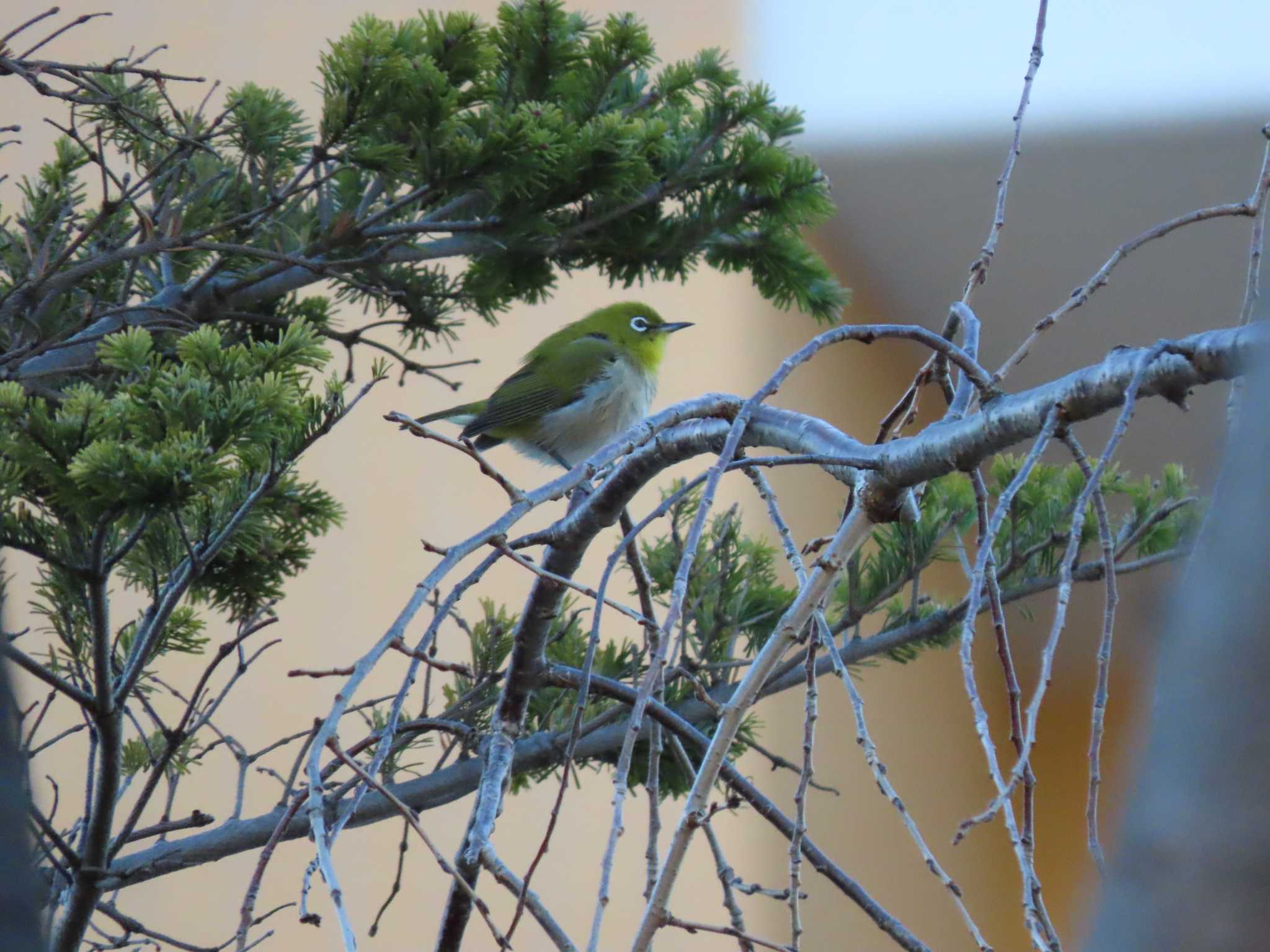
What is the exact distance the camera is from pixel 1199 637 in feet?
0.88

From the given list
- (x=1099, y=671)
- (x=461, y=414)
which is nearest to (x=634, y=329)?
(x=461, y=414)

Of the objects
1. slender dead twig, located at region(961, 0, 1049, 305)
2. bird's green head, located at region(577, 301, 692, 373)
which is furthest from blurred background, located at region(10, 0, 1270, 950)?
slender dead twig, located at region(961, 0, 1049, 305)

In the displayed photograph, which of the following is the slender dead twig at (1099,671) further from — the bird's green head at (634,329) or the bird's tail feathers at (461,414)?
the bird's green head at (634,329)

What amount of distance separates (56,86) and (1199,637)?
7.17ft

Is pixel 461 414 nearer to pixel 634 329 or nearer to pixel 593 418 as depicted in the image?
pixel 593 418

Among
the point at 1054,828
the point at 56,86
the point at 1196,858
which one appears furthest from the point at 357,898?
the point at 1054,828

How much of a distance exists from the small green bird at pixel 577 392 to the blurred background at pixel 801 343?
0.39 m

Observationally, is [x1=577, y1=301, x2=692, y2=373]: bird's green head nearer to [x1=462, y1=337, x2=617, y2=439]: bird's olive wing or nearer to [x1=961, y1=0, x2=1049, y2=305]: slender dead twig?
[x1=462, y1=337, x2=617, y2=439]: bird's olive wing

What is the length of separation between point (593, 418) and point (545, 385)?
10 cm

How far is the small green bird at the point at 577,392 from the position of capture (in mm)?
1898

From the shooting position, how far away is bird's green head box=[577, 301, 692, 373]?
6.79 feet

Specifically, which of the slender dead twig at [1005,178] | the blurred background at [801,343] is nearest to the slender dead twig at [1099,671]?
the slender dead twig at [1005,178]

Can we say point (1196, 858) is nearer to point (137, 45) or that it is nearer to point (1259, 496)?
point (1259, 496)

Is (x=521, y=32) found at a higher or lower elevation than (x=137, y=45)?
lower
